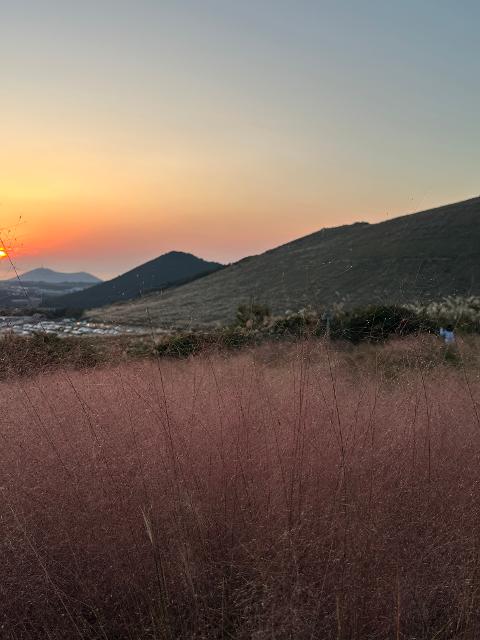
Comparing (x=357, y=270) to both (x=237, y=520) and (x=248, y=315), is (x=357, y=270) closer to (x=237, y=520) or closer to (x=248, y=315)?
(x=248, y=315)

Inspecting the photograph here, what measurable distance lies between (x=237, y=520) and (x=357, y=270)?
1248 inches

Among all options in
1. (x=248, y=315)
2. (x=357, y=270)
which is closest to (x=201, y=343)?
(x=248, y=315)

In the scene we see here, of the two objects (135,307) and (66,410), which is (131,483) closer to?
(66,410)

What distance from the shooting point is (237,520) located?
2.24m

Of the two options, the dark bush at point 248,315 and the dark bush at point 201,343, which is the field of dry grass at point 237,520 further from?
the dark bush at point 248,315

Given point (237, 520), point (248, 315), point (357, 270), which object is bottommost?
point (237, 520)

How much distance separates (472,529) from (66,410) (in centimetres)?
210

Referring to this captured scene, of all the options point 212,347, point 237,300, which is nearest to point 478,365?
point 212,347

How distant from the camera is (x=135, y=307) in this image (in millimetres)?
36250

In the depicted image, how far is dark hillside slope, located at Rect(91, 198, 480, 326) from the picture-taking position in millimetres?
27781

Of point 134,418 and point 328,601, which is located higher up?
point 134,418

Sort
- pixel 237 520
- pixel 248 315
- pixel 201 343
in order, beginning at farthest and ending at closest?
pixel 248 315 < pixel 201 343 < pixel 237 520

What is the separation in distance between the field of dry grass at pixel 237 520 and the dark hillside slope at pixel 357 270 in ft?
68.8

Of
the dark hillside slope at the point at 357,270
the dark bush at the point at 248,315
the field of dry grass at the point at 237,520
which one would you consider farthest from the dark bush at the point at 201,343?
the dark hillside slope at the point at 357,270
